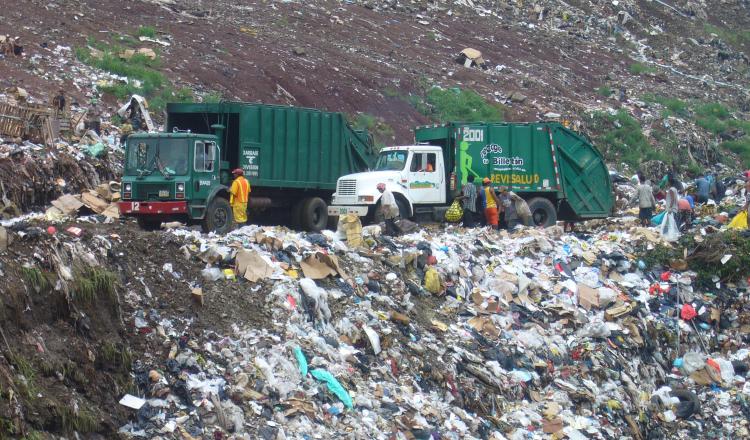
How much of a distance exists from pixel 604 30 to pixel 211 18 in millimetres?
16125

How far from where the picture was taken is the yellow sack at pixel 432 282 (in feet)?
41.4

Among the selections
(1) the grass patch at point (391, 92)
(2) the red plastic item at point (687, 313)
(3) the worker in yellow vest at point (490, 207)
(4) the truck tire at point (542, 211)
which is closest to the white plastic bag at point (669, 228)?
(2) the red plastic item at point (687, 313)

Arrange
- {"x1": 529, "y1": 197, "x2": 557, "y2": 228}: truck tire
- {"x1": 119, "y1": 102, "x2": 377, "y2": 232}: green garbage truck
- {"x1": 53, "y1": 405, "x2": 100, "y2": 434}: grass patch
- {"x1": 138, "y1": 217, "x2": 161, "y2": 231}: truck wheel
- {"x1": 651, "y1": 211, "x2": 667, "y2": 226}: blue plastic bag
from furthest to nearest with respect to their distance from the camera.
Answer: {"x1": 529, "y1": 197, "x2": 557, "y2": 228}: truck tire, {"x1": 651, "y1": 211, "x2": 667, "y2": 226}: blue plastic bag, {"x1": 138, "y1": 217, "x2": 161, "y2": 231}: truck wheel, {"x1": 119, "y1": 102, "x2": 377, "y2": 232}: green garbage truck, {"x1": 53, "y1": 405, "x2": 100, "y2": 434}: grass patch

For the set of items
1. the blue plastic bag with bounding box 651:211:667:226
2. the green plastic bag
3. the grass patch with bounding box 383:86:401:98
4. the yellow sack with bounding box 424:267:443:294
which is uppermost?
the grass patch with bounding box 383:86:401:98

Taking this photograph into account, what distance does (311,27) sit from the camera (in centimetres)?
3197

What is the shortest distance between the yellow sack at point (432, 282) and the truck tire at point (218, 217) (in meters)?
3.02

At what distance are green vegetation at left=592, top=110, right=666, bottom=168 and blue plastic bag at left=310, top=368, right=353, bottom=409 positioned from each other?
20197 millimetres

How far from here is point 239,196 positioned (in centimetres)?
1428

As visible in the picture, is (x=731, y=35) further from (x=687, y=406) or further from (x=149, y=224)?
(x=149, y=224)

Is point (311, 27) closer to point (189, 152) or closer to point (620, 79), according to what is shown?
point (620, 79)

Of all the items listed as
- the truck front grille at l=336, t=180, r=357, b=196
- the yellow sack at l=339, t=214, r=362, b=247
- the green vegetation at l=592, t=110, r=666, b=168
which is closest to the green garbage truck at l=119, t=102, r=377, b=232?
the truck front grille at l=336, t=180, r=357, b=196

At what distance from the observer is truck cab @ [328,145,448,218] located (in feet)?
53.6

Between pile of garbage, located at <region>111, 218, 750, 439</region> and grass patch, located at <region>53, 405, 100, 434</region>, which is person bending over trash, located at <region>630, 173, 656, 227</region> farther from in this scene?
grass patch, located at <region>53, 405, 100, 434</region>

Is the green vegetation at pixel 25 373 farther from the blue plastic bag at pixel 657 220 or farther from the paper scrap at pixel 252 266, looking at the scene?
the blue plastic bag at pixel 657 220
